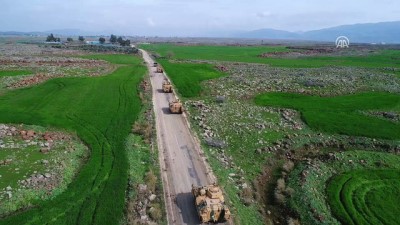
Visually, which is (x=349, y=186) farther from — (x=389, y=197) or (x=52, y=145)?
(x=52, y=145)

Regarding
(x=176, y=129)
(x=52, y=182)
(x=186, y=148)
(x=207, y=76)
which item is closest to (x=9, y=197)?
(x=52, y=182)

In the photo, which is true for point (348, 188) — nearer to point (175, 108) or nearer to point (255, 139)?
point (255, 139)

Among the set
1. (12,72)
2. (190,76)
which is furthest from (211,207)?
(12,72)

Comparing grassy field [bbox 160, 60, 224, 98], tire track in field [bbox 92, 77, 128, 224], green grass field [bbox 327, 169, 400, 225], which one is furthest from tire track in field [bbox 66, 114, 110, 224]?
grassy field [bbox 160, 60, 224, 98]

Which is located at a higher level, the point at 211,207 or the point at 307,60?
the point at 307,60

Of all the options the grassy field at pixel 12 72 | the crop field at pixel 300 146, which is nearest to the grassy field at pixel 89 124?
the crop field at pixel 300 146

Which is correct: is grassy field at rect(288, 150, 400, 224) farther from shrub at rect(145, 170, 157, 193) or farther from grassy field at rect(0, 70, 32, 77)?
grassy field at rect(0, 70, 32, 77)

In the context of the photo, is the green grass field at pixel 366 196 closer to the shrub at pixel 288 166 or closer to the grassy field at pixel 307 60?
the shrub at pixel 288 166
